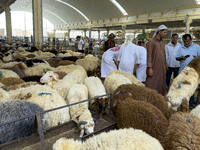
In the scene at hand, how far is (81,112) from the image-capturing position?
94.0 inches

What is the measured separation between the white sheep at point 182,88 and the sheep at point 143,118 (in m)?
0.93

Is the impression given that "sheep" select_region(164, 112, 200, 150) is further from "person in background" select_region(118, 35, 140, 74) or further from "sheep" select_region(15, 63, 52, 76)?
"sheep" select_region(15, 63, 52, 76)

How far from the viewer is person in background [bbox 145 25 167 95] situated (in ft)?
11.7

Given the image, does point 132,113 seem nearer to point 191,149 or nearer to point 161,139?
point 161,139

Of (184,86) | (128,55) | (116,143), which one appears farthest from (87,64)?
(116,143)

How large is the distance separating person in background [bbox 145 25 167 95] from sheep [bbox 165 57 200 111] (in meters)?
0.53

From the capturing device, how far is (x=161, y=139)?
1.60 metres

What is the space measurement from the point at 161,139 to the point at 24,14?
55238 millimetres

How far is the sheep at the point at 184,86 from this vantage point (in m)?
2.75

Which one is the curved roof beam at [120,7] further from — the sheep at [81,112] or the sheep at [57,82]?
the sheep at [81,112]

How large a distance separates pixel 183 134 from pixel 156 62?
2.44 meters

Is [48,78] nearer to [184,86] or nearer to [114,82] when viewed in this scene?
[114,82]

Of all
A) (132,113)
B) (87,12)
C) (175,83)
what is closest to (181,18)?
(175,83)

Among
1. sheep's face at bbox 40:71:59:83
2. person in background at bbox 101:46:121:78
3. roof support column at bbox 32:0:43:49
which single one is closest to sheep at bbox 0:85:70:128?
sheep's face at bbox 40:71:59:83
